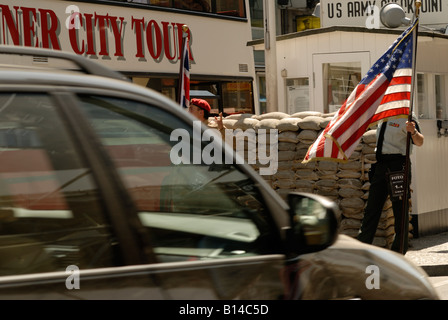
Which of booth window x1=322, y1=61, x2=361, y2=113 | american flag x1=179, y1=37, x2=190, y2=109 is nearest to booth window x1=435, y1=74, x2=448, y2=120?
booth window x1=322, y1=61, x2=361, y2=113

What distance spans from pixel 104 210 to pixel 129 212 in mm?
77

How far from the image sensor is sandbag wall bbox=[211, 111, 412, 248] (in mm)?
10867

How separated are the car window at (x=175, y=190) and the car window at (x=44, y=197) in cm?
13

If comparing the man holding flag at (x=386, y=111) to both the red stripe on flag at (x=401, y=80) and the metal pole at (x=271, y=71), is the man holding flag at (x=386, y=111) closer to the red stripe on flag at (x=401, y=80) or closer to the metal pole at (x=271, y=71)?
the red stripe on flag at (x=401, y=80)

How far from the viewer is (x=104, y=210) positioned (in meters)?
2.59

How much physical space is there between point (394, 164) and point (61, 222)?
719 cm

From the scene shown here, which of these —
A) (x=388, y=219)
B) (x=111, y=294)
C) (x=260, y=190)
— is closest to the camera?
(x=111, y=294)

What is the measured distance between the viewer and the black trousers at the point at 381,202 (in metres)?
9.34

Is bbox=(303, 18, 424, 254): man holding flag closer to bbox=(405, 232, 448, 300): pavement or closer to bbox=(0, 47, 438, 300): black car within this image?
bbox=(405, 232, 448, 300): pavement

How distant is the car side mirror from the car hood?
4 centimetres

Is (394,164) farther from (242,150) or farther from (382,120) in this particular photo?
(242,150)

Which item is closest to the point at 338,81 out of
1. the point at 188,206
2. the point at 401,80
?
the point at 401,80
